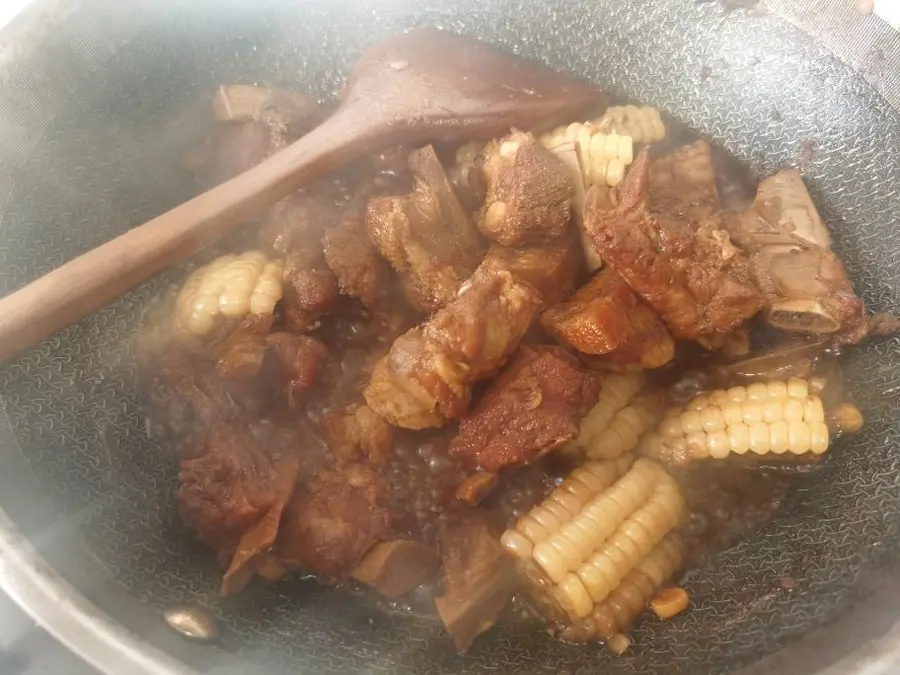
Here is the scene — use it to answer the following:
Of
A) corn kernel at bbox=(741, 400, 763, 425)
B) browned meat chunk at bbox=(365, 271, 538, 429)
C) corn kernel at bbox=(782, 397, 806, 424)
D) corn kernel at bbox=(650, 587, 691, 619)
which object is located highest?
browned meat chunk at bbox=(365, 271, 538, 429)

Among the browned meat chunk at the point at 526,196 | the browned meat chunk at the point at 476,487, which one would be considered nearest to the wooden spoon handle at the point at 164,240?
the browned meat chunk at the point at 526,196

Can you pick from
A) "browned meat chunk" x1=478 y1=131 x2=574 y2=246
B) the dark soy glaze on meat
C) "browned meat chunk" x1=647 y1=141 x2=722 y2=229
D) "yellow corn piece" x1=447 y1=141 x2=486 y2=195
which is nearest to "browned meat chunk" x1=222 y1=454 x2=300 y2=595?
the dark soy glaze on meat

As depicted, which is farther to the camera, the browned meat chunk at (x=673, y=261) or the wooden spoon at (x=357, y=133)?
the browned meat chunk at (x=673, y=261)

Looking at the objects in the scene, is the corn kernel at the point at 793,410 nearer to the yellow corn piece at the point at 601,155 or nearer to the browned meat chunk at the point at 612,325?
the browned meat chunk at the point at 612,325

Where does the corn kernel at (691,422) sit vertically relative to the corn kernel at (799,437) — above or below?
below

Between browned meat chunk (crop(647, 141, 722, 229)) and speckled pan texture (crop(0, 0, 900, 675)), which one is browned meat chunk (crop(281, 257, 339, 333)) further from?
browned meat chunk (crop(647, 141, 722, 229))

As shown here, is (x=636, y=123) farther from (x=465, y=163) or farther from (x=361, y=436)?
(x=361, y=436)

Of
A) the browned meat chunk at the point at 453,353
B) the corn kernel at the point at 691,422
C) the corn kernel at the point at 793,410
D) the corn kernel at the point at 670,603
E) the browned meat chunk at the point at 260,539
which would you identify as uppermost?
the browned meat chunk at the point at 453,353

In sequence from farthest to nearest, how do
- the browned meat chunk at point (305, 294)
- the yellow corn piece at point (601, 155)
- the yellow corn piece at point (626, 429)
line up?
the yellow corn piece at point (601, 155)
the browned meat chunk at point (305, 294)
the yellow corn piece at point (626, 429)
